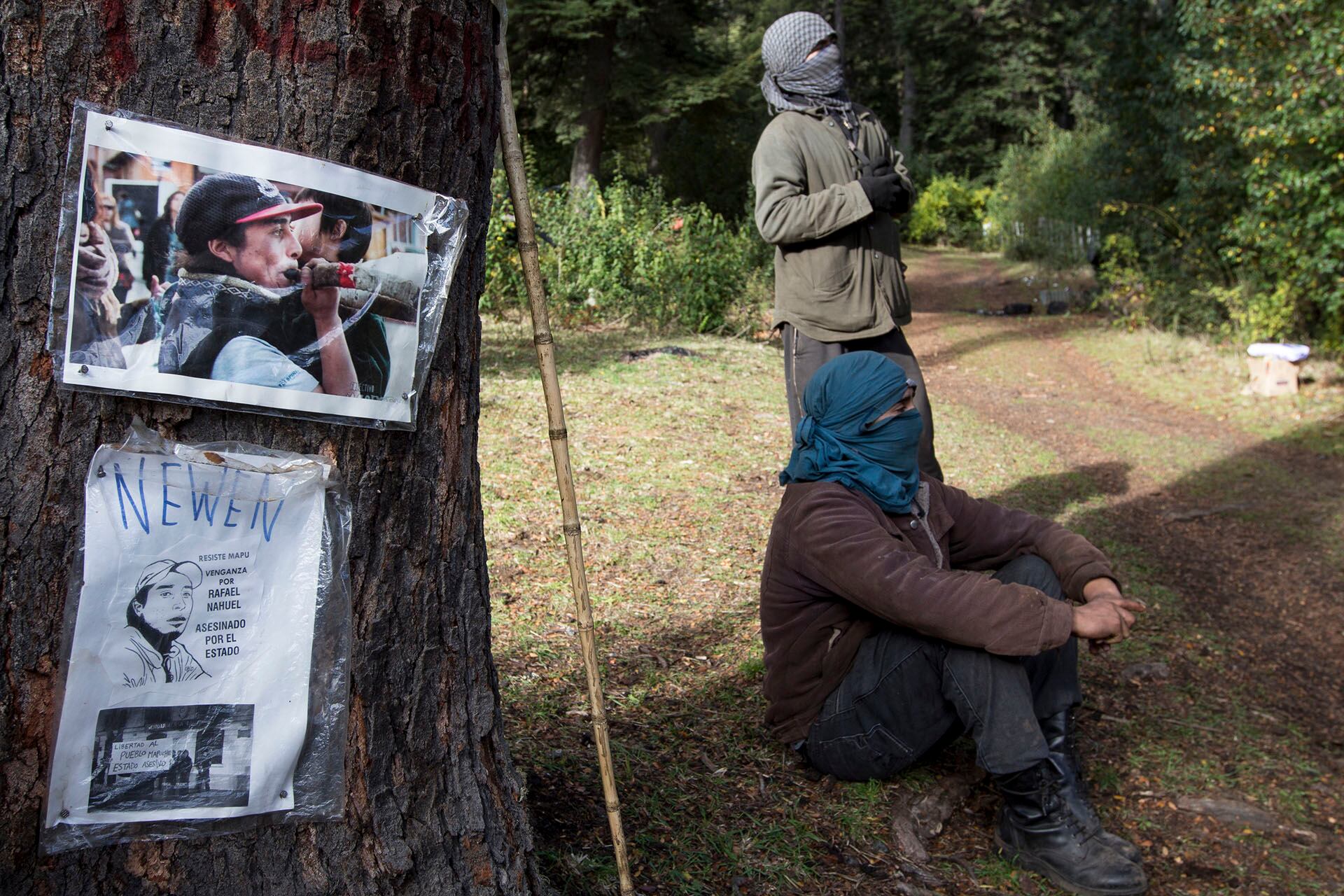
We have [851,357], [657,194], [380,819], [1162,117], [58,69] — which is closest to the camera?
[58,69]

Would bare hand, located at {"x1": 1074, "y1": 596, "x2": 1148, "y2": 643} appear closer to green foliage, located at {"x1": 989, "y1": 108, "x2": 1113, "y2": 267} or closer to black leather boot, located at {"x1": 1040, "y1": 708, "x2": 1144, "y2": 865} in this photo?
black leather boot, located at {"x1": 1040, "y1": 708, "x2": 1144, "y2": 865}

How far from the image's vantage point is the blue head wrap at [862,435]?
2896mm

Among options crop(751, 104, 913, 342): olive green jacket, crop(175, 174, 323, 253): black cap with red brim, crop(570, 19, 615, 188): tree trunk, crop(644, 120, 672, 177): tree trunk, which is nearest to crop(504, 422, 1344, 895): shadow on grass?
crop(751, 104, 913, 342): olive green jacket

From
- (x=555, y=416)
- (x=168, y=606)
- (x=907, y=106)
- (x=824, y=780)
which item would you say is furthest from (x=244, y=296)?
(x=907, y=106)

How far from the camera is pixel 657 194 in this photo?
12.9 metres

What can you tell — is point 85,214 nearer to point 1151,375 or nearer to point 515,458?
point 515,458

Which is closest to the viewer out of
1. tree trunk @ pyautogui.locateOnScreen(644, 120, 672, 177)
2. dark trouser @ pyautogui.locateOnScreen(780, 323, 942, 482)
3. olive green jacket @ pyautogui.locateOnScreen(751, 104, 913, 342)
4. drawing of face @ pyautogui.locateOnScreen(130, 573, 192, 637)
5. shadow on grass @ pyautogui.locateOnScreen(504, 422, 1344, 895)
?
drawing of face @ pyautogui.locateOnScreen(130, 573, 192, 637)

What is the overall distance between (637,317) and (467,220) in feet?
30.1

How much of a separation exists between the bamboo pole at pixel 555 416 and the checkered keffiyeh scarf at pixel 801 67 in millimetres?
2423

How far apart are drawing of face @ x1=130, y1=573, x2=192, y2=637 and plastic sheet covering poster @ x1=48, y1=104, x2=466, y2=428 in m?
0.27

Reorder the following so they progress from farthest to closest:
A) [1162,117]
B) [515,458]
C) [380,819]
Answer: [1162,117] → [515,458] → [380,819]

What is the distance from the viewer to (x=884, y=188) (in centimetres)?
414

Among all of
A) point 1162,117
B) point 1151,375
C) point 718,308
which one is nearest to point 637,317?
point 718,308

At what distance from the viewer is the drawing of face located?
1568 millimetres
